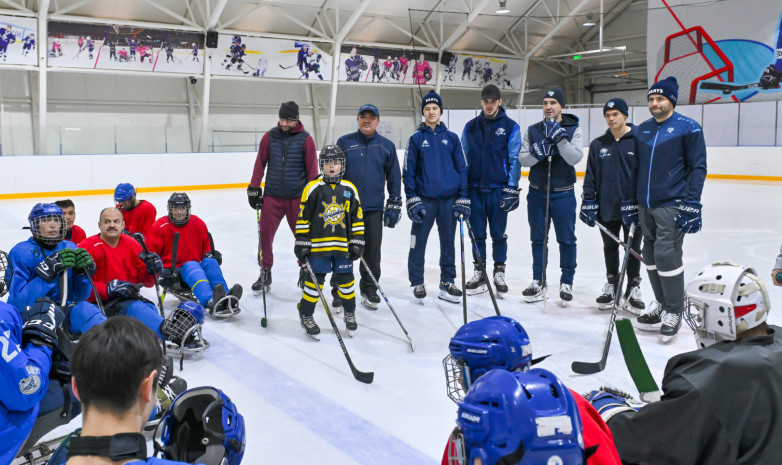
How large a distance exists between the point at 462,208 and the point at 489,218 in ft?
1.41

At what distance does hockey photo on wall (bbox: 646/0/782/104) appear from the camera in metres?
15.3

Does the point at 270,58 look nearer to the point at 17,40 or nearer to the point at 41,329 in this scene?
the point at 17,40

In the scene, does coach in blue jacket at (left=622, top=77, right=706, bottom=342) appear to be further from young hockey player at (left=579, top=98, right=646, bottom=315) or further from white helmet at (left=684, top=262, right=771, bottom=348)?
white helmet at (left=684, top=262, right=771, bottom=348)

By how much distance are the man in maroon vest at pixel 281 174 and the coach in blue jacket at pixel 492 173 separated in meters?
1.26

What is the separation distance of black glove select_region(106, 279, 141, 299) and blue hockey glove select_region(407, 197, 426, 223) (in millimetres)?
2114

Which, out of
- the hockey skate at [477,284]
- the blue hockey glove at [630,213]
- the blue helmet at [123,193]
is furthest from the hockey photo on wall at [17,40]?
the blue hockey glove at [630,213]

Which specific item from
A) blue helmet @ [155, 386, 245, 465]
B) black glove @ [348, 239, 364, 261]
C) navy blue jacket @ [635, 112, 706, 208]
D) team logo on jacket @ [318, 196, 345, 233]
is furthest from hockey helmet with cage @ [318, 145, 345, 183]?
blue helmet @ [155, 386, 245, 465]

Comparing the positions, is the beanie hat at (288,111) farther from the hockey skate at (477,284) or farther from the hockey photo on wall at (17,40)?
the hockey photo on wall at (17,40)

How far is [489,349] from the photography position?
5.03 feet

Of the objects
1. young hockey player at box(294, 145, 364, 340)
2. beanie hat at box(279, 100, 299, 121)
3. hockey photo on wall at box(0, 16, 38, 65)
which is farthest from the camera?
hockey photo on wall at box(0, 16, 38, 65)

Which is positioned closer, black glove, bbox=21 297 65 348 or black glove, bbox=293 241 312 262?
black glove, bbox=21 297 65 348

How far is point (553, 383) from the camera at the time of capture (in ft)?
3.62

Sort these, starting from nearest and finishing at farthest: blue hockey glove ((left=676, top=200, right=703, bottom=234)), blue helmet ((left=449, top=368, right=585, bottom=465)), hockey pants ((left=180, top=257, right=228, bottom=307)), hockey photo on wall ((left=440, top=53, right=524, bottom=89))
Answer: blue helmet ((left=449, top=368, right=585, bottom=465))
blue hockey glove ((left=676, top=200, right=703, bottom=234))
hockey pants ((left=180, top=257, right=228, bottom=307))
hockey photo on wall ((left=440, top=53, right=524, bottom=89))

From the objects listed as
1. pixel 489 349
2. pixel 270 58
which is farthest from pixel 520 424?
pixel 270 58
